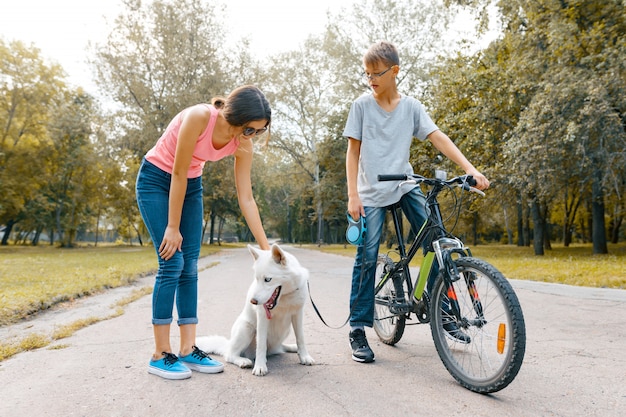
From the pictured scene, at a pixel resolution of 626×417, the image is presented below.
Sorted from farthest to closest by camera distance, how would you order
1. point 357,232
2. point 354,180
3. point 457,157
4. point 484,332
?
point 354,180 → point 357,232 → point 457,157 → point 484,332

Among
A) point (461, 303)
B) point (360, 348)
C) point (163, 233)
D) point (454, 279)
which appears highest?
→ point (163, 233)

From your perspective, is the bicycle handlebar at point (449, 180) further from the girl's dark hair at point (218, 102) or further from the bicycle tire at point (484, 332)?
the girl's dark hair at point (218, 102)

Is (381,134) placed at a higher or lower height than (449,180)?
higher

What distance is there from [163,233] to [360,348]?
1789 millimetres

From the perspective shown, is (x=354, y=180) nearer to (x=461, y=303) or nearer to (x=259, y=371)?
(x=461, y=303)

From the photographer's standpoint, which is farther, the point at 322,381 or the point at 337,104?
the point at 337,104

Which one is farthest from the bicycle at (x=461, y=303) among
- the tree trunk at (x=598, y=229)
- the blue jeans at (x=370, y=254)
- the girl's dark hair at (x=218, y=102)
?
the tree trunk at (x=598, y=229)

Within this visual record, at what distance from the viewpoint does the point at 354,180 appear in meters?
3.83

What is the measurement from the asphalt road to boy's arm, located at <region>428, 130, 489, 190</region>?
1.38 meters

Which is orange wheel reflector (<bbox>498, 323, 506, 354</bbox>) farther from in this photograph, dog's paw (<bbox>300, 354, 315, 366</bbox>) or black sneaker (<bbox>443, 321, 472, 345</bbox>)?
dog's paw (<bbox>300, 354, 315, 366</bbox>)

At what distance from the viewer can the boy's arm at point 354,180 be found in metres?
3.78

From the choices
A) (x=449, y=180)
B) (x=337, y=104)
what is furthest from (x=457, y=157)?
(x=337, y=104)

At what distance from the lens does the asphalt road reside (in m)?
2.64

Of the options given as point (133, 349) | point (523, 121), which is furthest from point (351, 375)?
point (523, 121)
